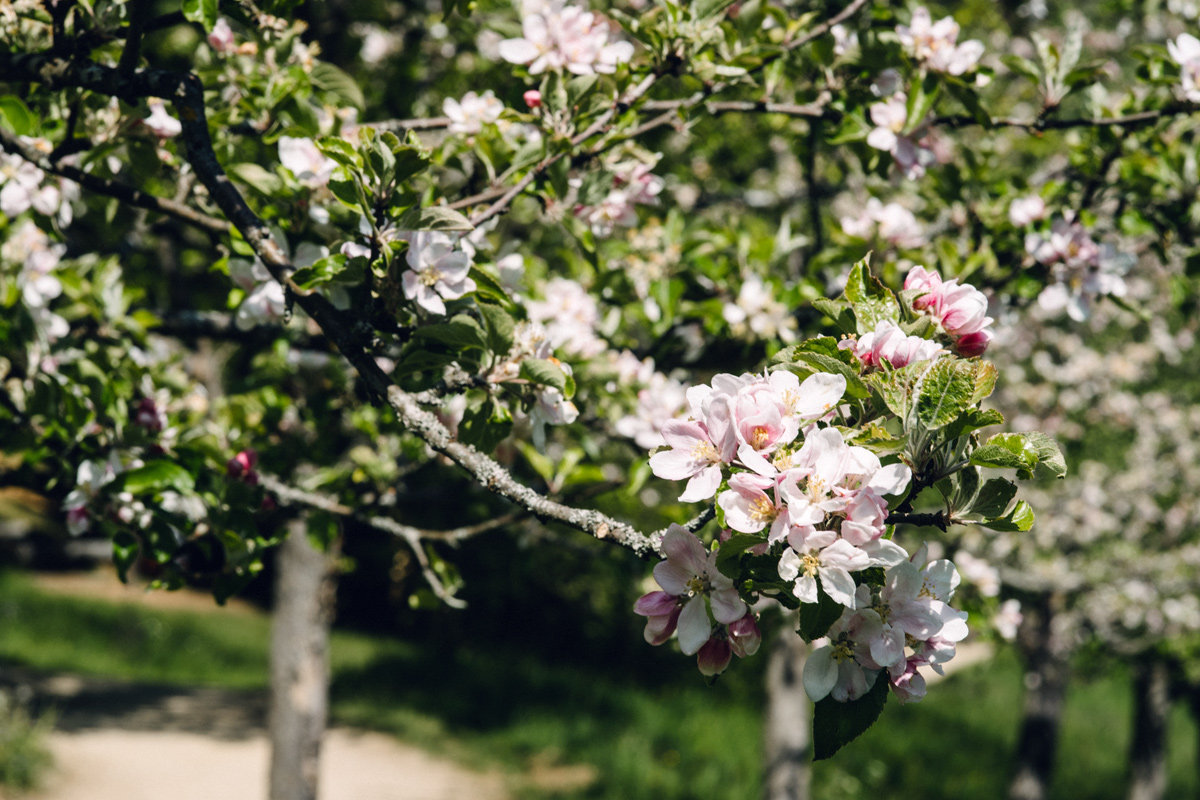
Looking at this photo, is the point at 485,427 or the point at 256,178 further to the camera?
the point at 256,178

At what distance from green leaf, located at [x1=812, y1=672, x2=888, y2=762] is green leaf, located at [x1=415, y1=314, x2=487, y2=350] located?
74cm

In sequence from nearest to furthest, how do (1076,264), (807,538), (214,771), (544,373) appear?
(807,538) < (544,373) < (1076,264) < (214,771)

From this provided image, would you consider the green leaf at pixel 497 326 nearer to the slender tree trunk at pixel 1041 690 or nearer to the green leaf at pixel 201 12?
the green leaf at pixel 201 12

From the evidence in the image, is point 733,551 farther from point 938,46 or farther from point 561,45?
point 938,46

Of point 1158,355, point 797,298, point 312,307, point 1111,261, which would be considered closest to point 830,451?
point 312,307

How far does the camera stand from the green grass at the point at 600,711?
7.20 metres

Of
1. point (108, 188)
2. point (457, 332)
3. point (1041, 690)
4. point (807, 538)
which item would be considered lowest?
point (1041, 690)

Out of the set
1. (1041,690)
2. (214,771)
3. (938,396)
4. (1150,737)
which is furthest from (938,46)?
(1150,737)

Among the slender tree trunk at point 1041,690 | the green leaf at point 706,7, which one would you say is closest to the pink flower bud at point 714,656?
the green leaf at point 706,7

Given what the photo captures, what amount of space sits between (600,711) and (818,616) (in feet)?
26.4

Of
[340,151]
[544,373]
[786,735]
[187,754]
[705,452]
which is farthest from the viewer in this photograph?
[187,754]

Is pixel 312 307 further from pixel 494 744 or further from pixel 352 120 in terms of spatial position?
pixel 494 744

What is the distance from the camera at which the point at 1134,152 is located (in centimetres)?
240

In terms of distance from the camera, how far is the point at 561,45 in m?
1.87
